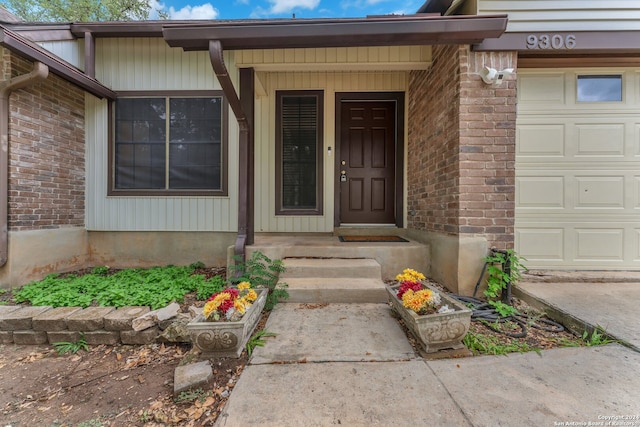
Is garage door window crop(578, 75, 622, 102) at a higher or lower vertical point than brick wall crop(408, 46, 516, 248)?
higher

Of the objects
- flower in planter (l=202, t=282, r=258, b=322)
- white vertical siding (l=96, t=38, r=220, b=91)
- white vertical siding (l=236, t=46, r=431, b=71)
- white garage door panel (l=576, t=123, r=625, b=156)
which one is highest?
white vertical siding (l=96, t=38, r=220, b=91)

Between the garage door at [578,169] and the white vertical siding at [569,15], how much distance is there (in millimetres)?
391

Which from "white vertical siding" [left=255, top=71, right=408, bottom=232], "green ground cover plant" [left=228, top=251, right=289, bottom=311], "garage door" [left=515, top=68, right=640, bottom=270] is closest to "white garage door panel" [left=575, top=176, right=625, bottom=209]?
"garage door" [left=515, top=68, right=640, bottom=270]

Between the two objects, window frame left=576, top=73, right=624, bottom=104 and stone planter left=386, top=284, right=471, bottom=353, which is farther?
window frame left=576, top=73, right=624, bottom=104

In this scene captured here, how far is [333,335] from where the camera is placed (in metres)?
1.89

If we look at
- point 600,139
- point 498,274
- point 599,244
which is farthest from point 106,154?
point 599,244

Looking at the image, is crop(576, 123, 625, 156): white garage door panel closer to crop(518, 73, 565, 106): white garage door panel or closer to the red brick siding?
crop(518, 73, 565, 106): white garage door panel

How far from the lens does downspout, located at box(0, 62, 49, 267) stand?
284 centimetres

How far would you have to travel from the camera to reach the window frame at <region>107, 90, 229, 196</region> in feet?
12.6

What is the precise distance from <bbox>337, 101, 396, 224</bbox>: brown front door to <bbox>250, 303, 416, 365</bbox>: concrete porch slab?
6.74 ft

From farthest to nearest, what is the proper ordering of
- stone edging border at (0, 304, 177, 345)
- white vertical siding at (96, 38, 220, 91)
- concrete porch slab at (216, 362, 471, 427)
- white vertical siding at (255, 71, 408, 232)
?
white vertical siding at (255, 71, 408, 232)
white vertical siding at (96, 38, 220, 91)
stone edging border at (0, 304, 177, 345)
concrete porch slab at (216, 362, 471, 427)

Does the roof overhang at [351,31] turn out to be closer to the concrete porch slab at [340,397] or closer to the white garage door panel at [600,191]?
the white garage door panel at [600,191]

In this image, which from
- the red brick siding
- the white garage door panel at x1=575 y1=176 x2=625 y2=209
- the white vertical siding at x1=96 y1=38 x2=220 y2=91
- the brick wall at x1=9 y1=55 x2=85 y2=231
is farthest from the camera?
the white vertical siding at x1=96 y1=38 x2=220 y2=91

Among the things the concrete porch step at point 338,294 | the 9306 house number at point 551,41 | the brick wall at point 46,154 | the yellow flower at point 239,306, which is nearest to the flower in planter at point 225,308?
the yellow flower at point 239,306
